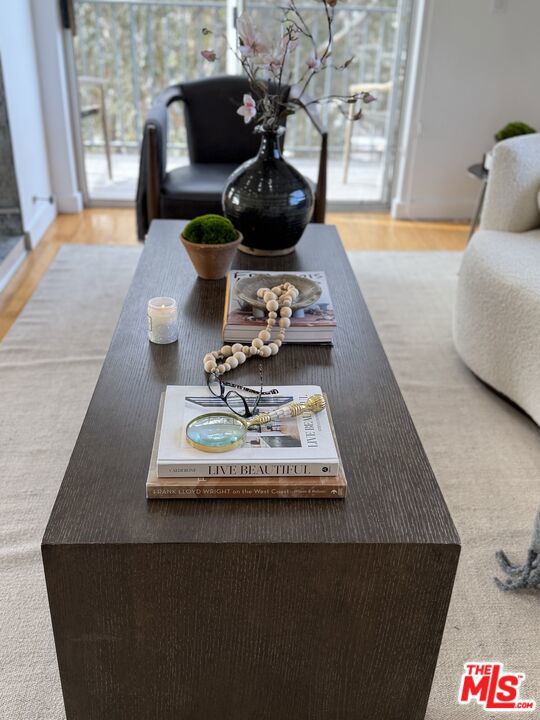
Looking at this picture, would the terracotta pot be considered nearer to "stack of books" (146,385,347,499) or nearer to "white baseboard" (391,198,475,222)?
"stack of books" (146,385,347,499)

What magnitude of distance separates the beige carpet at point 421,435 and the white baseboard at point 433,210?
693mm

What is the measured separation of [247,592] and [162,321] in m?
0.63

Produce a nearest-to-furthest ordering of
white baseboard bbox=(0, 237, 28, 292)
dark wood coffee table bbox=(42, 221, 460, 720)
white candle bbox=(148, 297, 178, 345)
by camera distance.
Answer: dark wood coffee table bbox=(42, 221, 460, 720) < white candle bbox=(148, 297, 178, 345) < white baseboard bbox=(0, 237, 28, 292)

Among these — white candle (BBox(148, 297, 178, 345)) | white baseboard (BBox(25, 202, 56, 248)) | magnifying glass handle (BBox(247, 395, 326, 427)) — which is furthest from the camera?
white baseboard (BBox(25, 202, 56, 248))

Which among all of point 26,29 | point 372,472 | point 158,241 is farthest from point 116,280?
point 372,472

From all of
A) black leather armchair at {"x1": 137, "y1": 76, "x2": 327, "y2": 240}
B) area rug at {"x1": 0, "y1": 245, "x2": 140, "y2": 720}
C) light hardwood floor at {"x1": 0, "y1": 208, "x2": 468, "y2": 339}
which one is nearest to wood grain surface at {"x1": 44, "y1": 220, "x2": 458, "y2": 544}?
area rug at {"x1": 0, "y1": 245, "x2": 140, "y2": 720}

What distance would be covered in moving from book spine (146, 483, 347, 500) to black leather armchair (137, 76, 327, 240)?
172cm

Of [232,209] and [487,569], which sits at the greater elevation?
[232,209]

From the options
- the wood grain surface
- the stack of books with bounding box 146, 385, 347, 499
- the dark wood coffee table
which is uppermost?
the stack of books with bounding box 146, 385, 347, 499

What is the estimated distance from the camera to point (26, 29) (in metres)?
3.08

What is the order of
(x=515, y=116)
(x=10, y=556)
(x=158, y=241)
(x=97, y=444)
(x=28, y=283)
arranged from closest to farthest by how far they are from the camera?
(x=97, y=444), (x=10, y=556), (x=158, y=241), (x=28, y=283), (x=515, y=116)

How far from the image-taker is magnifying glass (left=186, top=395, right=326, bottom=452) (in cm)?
102

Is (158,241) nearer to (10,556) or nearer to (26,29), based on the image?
(10,556)

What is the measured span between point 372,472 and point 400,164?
2886 mm
